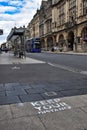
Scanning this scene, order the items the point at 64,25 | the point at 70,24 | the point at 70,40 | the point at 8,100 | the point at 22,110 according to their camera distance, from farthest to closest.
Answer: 1. the point at 64,25
2. the point at 70,40
3. the point at 70,24
4. the point at 8,100
5. the point at 22,110

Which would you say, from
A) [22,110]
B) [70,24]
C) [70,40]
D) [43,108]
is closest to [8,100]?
[22,110]

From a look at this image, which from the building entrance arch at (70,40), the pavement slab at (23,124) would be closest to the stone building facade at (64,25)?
the building entrance arch at (70,40)

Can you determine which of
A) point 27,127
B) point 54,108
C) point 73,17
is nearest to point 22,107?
point 54,108

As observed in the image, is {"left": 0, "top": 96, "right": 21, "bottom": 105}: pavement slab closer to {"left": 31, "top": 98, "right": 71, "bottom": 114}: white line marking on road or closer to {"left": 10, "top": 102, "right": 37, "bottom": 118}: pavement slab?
{"left": 10, "top": 102, "right": 37, "bottom": 118}: pavement slab

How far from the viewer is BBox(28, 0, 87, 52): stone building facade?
180ft

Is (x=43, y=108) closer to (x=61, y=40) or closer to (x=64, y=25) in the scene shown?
(x=64, y=25)

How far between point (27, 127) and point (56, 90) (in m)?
3.34

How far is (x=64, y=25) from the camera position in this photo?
2571 inches

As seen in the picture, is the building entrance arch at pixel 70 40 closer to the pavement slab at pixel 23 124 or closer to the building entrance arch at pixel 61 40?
the building entrance arch at pixel 61 40

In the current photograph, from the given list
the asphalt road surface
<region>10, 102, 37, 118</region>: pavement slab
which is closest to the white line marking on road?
the asphalt road surface

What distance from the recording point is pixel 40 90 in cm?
765

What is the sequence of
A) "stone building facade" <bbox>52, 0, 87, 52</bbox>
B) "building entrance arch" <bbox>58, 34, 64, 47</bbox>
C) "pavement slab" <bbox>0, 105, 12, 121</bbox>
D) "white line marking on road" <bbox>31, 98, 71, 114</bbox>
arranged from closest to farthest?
"pavement slab" <bbox>0, 105, 12, 121</bbox>
"white line marking on road" <bbox>31, 98, 71, 114</bbox>
"stone building facade" <bbox>52, 0, 87, 52</bbox>
"building entrance arch" <bbox>58, 34, 64, 47</bbox>

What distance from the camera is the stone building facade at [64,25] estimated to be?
54.8 meters

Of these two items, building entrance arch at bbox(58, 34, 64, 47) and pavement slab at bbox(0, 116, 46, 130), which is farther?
building entrance arch at bbox(58, 34, 64, 47)
